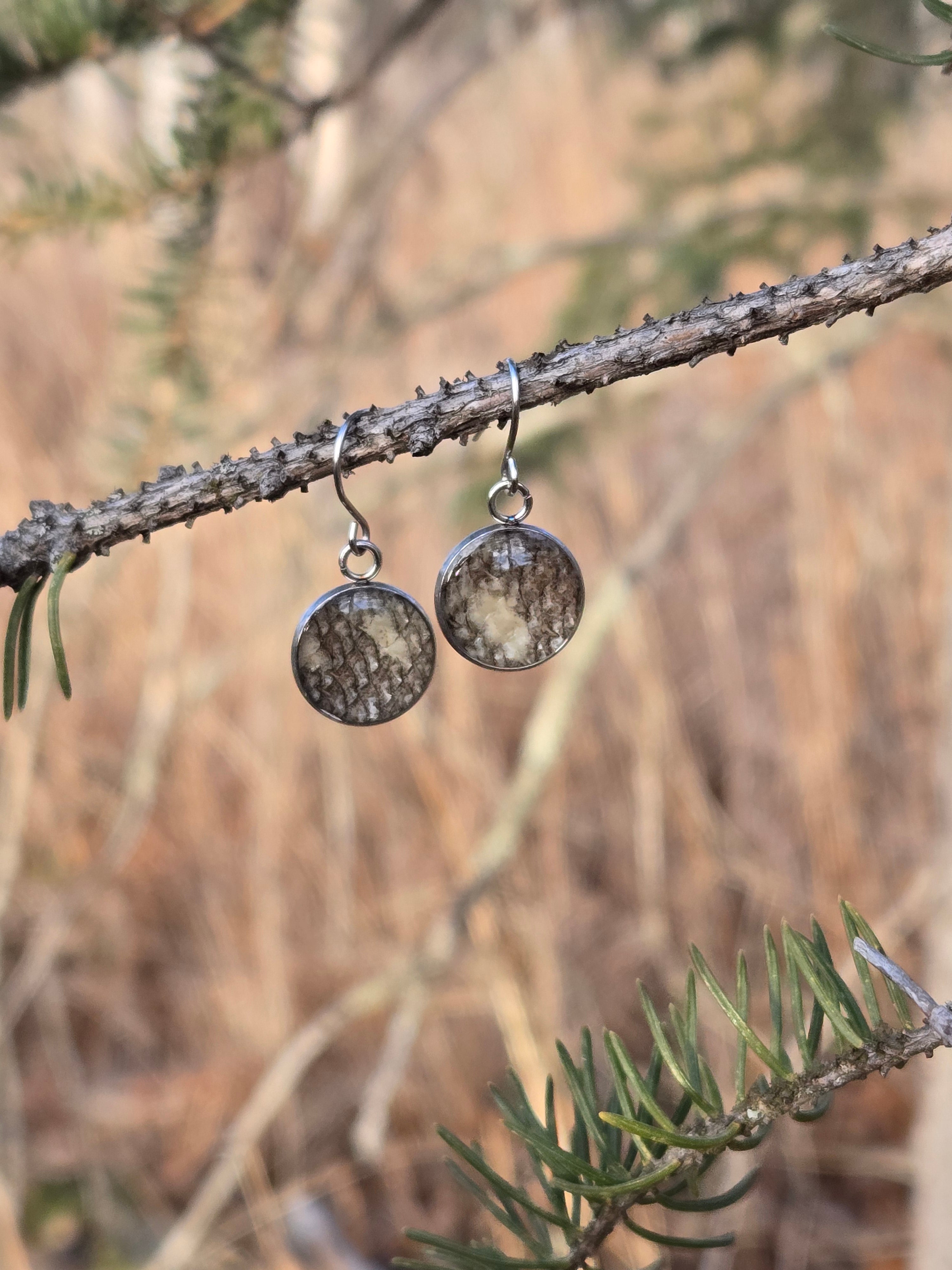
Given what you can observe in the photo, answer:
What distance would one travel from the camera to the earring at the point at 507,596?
0.55 meters

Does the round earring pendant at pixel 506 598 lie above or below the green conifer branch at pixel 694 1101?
above

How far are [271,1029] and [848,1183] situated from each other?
0.91 m

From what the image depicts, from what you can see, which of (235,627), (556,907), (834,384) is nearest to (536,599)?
(834,384)

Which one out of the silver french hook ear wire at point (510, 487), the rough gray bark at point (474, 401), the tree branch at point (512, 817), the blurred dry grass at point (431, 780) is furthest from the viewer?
the blurred dry grass at point (431, 780)

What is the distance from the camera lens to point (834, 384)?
1547 millimetres

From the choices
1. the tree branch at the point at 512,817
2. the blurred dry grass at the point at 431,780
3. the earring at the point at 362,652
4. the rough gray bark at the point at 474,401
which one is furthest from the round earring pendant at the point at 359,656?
the blurred dry grass at the point at 431,780

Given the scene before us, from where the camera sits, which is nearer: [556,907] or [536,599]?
[536,599]

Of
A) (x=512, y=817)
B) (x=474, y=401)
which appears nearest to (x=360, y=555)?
(x=474, y=401)

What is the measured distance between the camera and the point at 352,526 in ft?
1.85

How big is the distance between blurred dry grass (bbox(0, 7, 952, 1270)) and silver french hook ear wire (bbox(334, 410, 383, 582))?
0.61 m

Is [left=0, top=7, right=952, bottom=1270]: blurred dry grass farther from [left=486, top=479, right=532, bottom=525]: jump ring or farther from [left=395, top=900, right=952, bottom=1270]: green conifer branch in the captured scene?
[left=395, top=900, right=952, bottom=1270]: green conifer branch

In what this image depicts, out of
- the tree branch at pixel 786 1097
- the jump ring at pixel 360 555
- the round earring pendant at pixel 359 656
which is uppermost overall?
the jump ring at pixel 360 555

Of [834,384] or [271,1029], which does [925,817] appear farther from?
[271,1029]

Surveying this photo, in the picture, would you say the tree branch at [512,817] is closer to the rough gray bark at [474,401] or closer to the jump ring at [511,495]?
the jump ring at [511,495]
